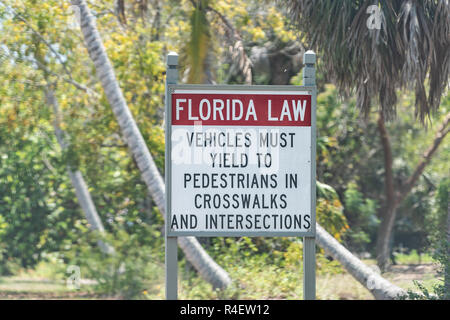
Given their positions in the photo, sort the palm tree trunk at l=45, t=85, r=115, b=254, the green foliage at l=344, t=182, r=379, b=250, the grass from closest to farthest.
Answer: the grass → the palm tree trunk at l=45, t=85, r=115, b=254 → the green foliage at l=344, t=182, r=379, b=250

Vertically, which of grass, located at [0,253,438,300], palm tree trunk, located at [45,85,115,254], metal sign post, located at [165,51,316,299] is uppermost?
metal sign post, located at [165,51,316,299]

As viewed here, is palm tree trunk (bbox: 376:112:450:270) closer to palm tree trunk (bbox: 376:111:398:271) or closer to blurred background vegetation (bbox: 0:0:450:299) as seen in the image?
palm tree trunk (bbox: 376:111:398:271)

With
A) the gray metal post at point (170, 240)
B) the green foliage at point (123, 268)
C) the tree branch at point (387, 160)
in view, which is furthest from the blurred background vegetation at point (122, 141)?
the gray metal post at point (170, 240)

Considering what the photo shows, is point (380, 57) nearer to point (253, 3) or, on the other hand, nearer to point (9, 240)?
point (253, 3)

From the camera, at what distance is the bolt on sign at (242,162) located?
537cm

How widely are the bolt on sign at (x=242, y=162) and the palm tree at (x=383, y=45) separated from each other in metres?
4.39

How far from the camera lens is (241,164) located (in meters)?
5.44

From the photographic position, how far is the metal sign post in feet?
17.6

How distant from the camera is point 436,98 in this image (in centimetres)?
996

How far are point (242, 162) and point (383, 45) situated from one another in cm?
505

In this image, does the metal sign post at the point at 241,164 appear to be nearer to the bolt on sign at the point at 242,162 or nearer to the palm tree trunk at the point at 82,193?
the bolt on sign at the point at 242,162

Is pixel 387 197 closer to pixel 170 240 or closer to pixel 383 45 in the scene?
pixel 383 45

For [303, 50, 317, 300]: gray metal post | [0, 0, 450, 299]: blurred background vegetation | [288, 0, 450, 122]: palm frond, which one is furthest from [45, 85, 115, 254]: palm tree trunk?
[303, 50, 317, 300]: gray metal post

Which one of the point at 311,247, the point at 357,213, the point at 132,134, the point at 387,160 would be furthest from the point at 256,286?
the point at 357,213
